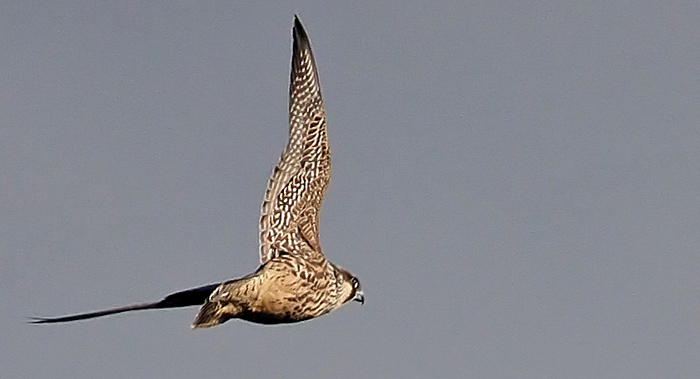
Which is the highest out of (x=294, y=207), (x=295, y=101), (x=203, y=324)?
(x=295, y=101)

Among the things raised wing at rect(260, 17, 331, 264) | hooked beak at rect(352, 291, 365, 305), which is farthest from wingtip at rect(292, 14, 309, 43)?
hooked beak at rect(352, 291, 365, 305)

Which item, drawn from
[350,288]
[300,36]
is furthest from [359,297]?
[300,36]

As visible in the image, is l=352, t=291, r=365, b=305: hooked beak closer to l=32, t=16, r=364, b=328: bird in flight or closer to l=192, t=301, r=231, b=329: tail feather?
l=32, t=16, r=364, b=328: bird in flight

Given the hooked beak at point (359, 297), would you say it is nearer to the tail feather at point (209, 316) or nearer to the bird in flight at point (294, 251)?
the bird in flight at point (294, 251)

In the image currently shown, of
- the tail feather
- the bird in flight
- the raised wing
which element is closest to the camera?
the tail feather

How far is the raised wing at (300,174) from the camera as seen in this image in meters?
15.1

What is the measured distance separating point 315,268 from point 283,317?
94 centimetres

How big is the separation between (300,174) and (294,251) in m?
1.26

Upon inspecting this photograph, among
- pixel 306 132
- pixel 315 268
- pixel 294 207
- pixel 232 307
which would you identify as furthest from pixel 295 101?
pixel 232 307

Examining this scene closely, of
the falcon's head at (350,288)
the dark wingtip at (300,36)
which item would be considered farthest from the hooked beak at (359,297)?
the dark wingtip at (300,36)

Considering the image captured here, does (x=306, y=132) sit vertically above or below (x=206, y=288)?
above

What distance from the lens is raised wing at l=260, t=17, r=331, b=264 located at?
49.5 feet

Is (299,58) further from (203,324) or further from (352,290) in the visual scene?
(203,324)

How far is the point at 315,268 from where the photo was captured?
14570 mm
